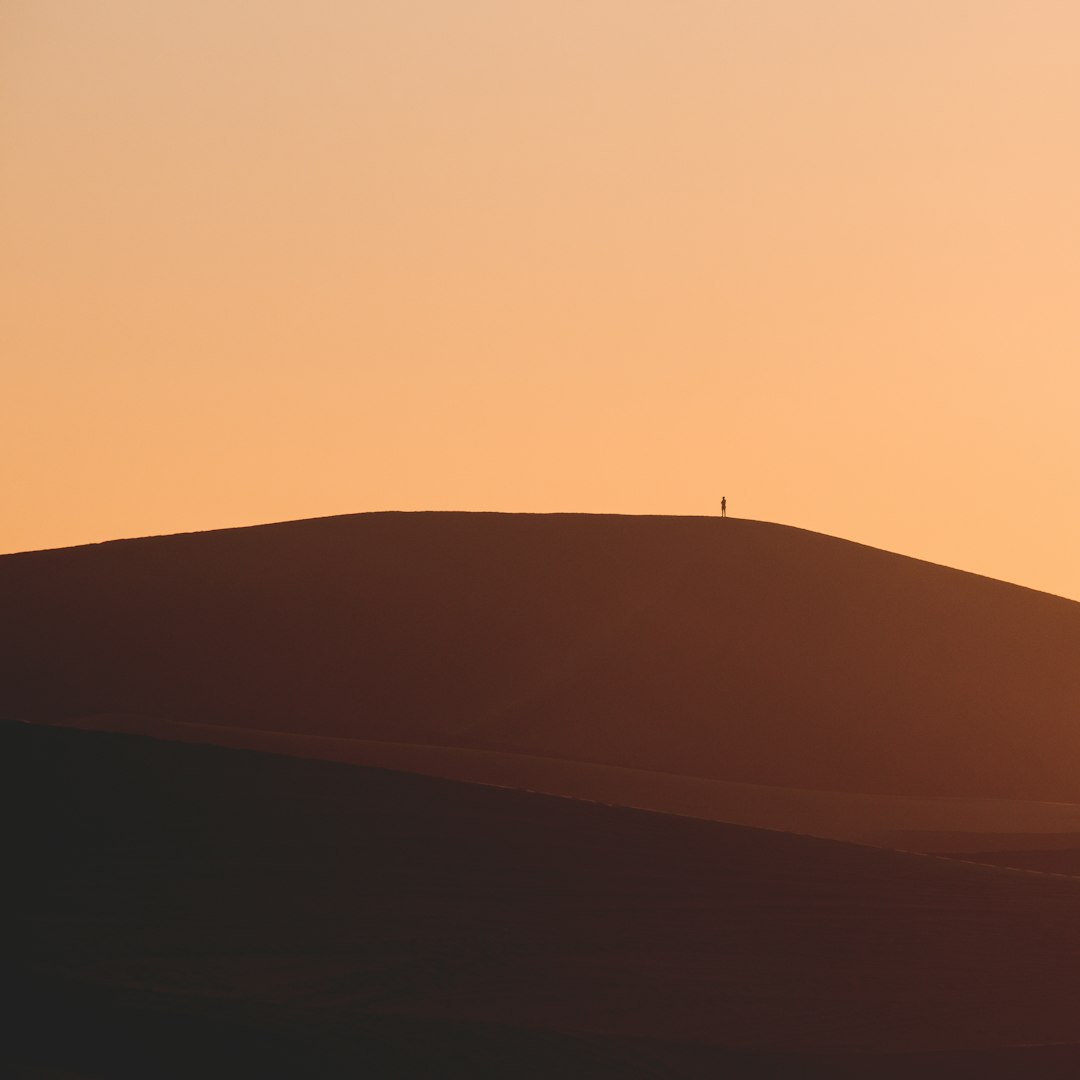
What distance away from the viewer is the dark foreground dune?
5.47 metres

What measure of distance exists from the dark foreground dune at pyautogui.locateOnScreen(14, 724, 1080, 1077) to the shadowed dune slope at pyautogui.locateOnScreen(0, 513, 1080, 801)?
16.8 m

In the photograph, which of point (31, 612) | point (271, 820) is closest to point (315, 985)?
point (271, 820)

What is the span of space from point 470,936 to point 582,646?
27774 millimetres

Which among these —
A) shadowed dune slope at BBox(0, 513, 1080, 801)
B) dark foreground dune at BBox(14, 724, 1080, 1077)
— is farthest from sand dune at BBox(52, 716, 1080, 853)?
dark foreground dune at BBox(14, 724, 1080, 1077)

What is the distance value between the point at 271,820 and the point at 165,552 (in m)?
32.5

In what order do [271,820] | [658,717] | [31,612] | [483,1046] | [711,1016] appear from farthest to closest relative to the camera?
1. [31,612]
2. [658,717]
3. [271,820]
4. [711,1016]
5. [483,1046]

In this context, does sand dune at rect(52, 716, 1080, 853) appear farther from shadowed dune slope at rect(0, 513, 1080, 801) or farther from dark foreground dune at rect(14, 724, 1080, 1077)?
dark foreground dune at rect(14, 724, 1080, 1077)

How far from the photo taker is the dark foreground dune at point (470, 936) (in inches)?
215

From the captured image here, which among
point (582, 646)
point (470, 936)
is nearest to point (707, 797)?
point (470, 936)

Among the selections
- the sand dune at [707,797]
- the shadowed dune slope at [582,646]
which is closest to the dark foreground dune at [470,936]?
the sand dune at [707,797]

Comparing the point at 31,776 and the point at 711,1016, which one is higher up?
the point at 31,776

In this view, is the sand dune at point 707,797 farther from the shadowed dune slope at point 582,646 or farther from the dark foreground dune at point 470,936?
the dark foreground dune at point 470,936

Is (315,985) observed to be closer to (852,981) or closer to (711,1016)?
(711,1016)

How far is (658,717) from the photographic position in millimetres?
29859
